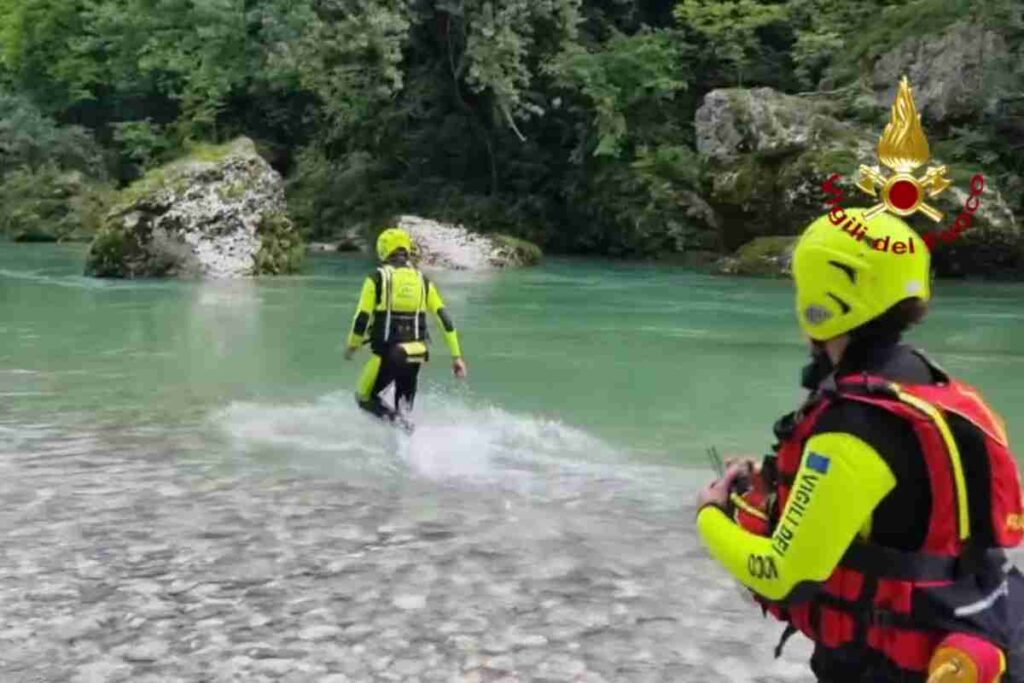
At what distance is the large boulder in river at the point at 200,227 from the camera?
26.7m

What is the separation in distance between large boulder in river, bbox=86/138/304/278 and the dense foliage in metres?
6.68

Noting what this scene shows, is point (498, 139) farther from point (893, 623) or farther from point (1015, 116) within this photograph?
point (893, 623)

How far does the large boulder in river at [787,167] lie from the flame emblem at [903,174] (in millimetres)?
23962

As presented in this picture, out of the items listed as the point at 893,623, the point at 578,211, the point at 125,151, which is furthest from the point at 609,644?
the point at 125,151

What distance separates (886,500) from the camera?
8.18 feet

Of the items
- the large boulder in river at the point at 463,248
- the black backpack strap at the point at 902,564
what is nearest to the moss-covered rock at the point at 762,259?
the large boulder in river at the point at 463,248

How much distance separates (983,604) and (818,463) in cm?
44

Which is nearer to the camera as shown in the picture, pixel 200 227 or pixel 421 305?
pixel 421 305

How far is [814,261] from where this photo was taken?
8.57 ft

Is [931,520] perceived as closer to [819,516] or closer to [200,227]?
[819,516]

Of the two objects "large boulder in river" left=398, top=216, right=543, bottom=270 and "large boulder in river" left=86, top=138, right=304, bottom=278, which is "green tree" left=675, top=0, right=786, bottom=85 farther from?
"large boulder in river" left=86, top=138, right=304, bottom=278

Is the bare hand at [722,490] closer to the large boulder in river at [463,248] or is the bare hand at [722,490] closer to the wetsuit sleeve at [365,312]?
the wetsuit sleeve at [365,312]

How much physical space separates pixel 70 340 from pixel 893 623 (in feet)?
50.6

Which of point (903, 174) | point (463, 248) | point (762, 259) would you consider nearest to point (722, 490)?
point (903, 174)
